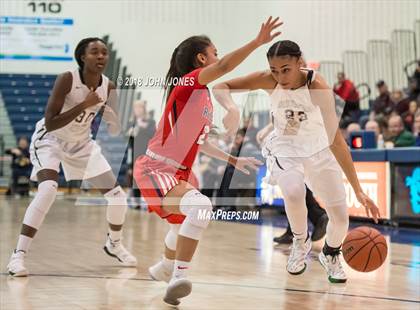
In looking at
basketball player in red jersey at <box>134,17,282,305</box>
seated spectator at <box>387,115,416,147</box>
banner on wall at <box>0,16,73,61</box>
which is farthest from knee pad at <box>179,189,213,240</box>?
banner on wall at <box>0,16,73,61</box>

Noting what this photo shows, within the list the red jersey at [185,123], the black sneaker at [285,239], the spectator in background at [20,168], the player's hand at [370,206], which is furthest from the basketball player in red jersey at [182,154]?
the spectator in background at [20,168]

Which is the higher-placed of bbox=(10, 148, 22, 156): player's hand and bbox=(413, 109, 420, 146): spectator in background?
bbox=(413, 109, 420, 146): spectator in background

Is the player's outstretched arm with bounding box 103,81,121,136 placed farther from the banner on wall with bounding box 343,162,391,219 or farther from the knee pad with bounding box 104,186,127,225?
the banner on wall with bounding box 343,162,391,219

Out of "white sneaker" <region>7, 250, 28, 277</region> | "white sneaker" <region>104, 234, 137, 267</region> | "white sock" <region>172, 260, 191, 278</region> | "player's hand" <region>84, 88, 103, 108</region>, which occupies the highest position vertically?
"player's hand" <region>84, 88, 103, 108</region>

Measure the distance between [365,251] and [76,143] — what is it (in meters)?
2.61

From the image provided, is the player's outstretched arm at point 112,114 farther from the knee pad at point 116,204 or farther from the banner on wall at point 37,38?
the banner on wall at point 37,38

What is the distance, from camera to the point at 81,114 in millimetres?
6293

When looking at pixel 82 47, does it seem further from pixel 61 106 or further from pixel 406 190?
pixel 406 190

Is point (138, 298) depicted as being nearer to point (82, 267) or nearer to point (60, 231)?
point (82, 267)

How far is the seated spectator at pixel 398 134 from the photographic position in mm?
11203

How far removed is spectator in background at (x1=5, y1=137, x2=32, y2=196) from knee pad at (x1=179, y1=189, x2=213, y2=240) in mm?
15212

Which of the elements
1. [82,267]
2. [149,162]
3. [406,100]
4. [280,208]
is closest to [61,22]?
[280,208]

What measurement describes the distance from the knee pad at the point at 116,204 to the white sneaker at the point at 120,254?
8.0 inches

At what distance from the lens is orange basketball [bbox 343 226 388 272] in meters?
5.29
